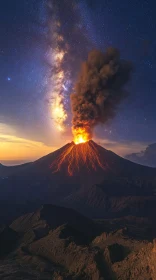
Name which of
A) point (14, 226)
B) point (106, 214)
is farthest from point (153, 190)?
point (14, 226)

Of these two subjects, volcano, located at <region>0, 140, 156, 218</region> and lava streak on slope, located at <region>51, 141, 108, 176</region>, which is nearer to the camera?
volcano, located at <region>0, 140, 156, 218</region>

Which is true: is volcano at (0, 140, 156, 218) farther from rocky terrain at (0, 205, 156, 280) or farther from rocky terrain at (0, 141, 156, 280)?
rocky terrain at (0, 205, 156, 280)

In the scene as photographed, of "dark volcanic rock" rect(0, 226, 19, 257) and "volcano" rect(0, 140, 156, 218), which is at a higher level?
"volcano" rect(0, 140, 156, 218)

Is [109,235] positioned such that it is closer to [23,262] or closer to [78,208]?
[23,262]

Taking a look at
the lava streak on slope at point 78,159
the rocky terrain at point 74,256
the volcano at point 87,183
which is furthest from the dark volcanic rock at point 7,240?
the lava streak on slope at point 78,159

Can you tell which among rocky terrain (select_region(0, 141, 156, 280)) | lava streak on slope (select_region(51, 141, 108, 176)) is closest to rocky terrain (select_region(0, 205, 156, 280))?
rocky terrain (select_region(0, 141, 156, 280))

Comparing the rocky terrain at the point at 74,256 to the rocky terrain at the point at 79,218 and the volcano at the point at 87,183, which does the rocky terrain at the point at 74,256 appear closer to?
the rocky terrain at the point at 79,218

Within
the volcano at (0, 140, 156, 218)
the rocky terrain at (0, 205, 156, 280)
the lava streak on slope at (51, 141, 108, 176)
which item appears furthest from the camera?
the lava streak on slope at (51, 141, 108, 176)
